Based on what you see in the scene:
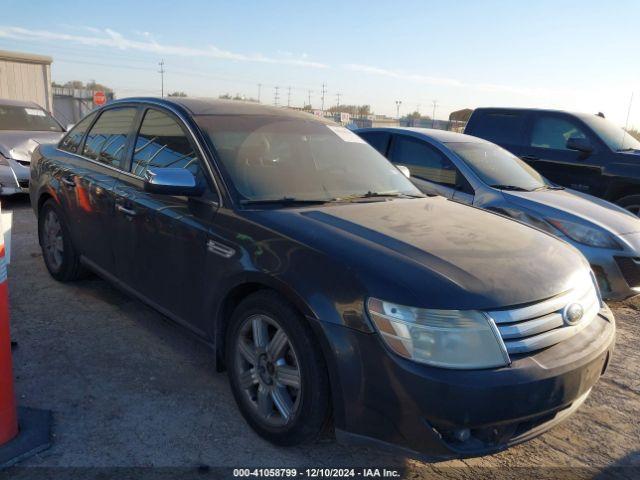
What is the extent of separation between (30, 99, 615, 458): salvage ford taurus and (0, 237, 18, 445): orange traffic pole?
0.90m

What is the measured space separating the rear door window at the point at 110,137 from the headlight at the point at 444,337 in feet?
8.46

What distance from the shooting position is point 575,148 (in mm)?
7047

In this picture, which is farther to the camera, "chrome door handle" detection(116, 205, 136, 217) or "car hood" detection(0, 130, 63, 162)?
"car hood" detection(0, 130, 63, 162)

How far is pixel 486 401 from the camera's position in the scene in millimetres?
2076

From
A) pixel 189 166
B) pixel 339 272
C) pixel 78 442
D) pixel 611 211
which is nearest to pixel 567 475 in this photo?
pixel 339 272

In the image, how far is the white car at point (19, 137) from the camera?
7.78 metres

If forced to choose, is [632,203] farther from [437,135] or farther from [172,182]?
[172,182]

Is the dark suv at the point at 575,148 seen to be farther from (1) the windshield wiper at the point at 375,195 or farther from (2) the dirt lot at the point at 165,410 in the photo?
(1) the windshield wiper at the point at 375,195

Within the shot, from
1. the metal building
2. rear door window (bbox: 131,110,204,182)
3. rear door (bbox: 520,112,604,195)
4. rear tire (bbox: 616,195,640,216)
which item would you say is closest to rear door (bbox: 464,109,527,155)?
rear door (bbox: 520,112,604,195)

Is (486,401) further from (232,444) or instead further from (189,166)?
(189,166)

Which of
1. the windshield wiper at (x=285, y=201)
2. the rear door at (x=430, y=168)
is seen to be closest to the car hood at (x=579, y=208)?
the rear door at (x=430, y=168)

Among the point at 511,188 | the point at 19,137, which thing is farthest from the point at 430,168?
the point at 19,137

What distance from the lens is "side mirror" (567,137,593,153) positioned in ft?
22.9

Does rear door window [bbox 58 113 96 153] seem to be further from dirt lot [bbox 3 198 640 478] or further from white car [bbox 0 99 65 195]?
white car [bbox 0 99 65 195]
